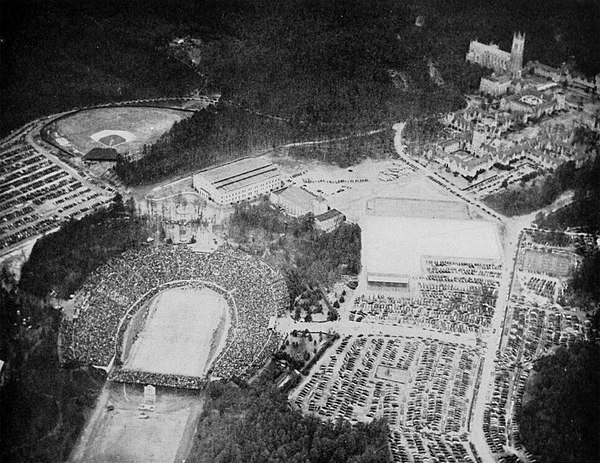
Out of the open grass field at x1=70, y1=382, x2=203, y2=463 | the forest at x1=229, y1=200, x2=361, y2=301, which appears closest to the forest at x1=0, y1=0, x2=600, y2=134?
the forest at x1=229, y1=200, x2=361, y2=301

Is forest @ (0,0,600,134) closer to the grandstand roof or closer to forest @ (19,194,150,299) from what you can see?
the grandstand roof

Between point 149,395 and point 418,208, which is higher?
point 418,208

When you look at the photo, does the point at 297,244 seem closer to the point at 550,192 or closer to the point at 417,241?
the point at 417,241

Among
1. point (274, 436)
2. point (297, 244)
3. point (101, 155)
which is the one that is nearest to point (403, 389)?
point (274, 436)

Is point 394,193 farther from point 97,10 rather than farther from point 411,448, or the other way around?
point 97,10

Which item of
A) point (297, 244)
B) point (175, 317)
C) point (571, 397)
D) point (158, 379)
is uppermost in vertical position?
point (297, 244)

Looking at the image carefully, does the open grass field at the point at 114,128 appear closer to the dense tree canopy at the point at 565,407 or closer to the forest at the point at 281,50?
the forest at the point at 281,50

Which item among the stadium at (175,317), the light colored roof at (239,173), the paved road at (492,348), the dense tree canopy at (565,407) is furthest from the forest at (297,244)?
the dense tree canopy at (565,407)
